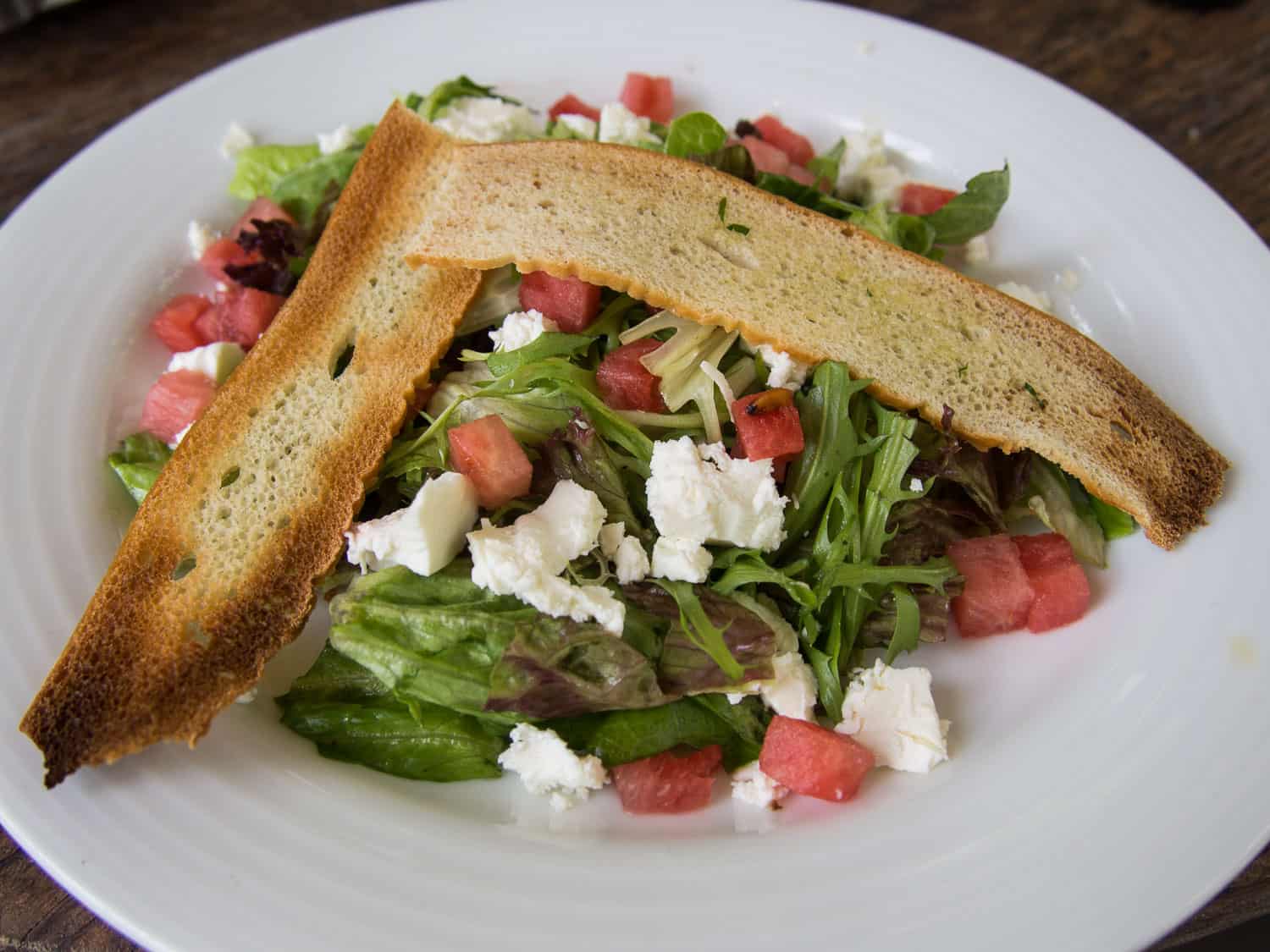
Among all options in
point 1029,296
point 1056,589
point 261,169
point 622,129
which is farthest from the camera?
point 261,169

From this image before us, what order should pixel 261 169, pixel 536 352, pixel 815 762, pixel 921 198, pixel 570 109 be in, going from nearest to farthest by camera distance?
pixel 815 762 < pixel 536 352 < pixel 921 198 < pixel 261 169 < pixel 570 109

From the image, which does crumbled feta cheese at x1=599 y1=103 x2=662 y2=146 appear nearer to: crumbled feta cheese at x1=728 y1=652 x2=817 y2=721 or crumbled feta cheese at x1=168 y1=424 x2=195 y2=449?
crumbled feta cheese at x1=168 y1=424 x2=195 y2=449

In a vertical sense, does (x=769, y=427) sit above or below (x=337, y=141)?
below

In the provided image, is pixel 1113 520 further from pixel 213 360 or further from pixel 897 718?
pixel 213 360

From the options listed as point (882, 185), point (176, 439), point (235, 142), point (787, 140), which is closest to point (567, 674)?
point (176, 439)

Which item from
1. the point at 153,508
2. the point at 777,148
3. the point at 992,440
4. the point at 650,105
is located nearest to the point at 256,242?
the point at 153,508

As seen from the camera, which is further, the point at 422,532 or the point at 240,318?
the point at 240,318

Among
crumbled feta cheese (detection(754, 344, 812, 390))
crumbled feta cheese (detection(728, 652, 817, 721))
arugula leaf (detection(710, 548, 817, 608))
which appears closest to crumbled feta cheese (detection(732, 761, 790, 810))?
crumbled feta cheese (detection(728, 652, 817, 721))
